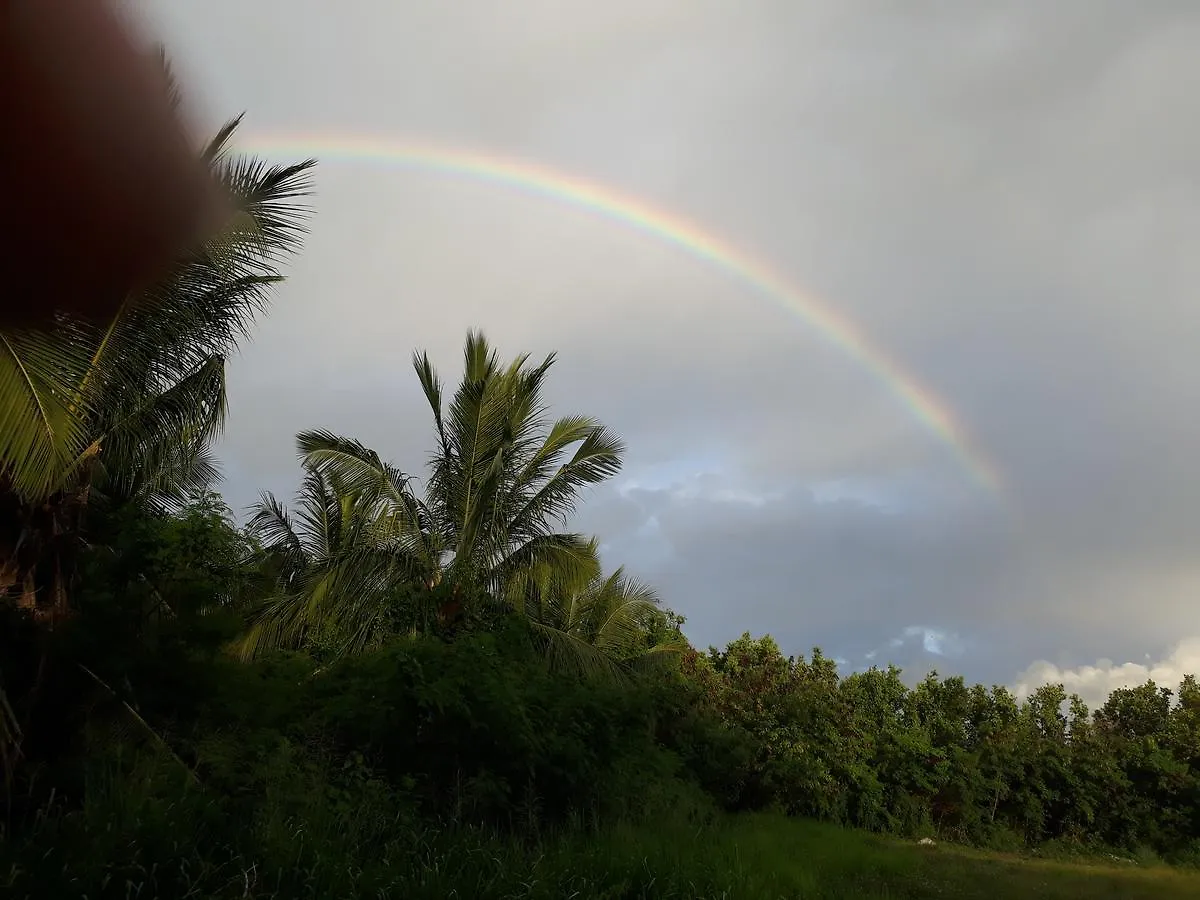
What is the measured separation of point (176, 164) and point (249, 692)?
467 centimetres

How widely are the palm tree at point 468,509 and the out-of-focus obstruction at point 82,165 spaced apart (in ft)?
21.8

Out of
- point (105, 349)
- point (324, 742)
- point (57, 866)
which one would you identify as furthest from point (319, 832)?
point (105, 349)

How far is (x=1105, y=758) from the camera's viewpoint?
1972cm

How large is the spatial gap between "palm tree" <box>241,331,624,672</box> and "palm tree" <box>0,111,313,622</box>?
13.0 feet

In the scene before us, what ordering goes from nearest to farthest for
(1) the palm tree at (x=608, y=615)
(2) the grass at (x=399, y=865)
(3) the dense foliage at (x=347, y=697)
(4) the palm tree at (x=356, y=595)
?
(2) the grass at (x=399, y=865) → (3) the dense foliage at (x=347, y=697) → (4) the palm tree at (x=356, y=595) → (1) the palm tree at (x=608, y=615)

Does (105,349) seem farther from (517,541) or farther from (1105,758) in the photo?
(1105,758)

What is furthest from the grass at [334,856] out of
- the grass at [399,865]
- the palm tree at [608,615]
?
the palm tree at [608,615]

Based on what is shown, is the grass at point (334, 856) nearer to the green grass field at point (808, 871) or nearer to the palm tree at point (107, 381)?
the green grass field at point (808, 871)

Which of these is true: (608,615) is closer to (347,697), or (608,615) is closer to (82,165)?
(347,697)

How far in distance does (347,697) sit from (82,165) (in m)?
5.02

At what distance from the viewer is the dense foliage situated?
561 centimetres

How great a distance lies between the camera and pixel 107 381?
805cm

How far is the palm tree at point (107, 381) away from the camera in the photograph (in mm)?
6629

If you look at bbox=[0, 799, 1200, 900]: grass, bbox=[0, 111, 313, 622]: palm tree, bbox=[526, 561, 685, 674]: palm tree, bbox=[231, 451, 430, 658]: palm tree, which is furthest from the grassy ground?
bbox=[526, 561, 685, 674]: palm tree
